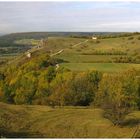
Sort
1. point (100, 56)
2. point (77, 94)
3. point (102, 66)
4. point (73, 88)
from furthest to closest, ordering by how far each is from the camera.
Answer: point (100, 56), point (102, 66), point (73, 88), point (77, 94)

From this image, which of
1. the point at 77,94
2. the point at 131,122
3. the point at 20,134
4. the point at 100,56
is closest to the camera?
the point at 20,134

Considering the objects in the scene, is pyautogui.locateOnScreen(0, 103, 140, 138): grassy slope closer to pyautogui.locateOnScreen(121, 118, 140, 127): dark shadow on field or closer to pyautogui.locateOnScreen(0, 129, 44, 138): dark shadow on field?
pyautogui.locateOnScreen(0, 129, 44, 138): dark shadow on field

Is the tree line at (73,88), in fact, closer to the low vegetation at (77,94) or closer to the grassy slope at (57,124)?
the low vegetation at (77,94)

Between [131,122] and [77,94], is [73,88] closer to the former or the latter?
[77,94]

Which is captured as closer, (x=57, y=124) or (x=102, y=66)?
(x=57, y=124)

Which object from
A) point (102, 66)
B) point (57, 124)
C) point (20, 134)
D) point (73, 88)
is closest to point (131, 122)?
point (57, 124)

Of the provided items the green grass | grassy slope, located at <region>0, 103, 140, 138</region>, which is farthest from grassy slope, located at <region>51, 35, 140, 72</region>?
grassy slope, located at <region>0, 103, 140, 138</region>

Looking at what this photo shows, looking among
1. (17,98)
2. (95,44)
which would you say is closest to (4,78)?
(17,98)

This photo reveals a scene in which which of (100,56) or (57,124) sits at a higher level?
(100,56)

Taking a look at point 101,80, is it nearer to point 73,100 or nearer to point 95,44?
point 73,100
